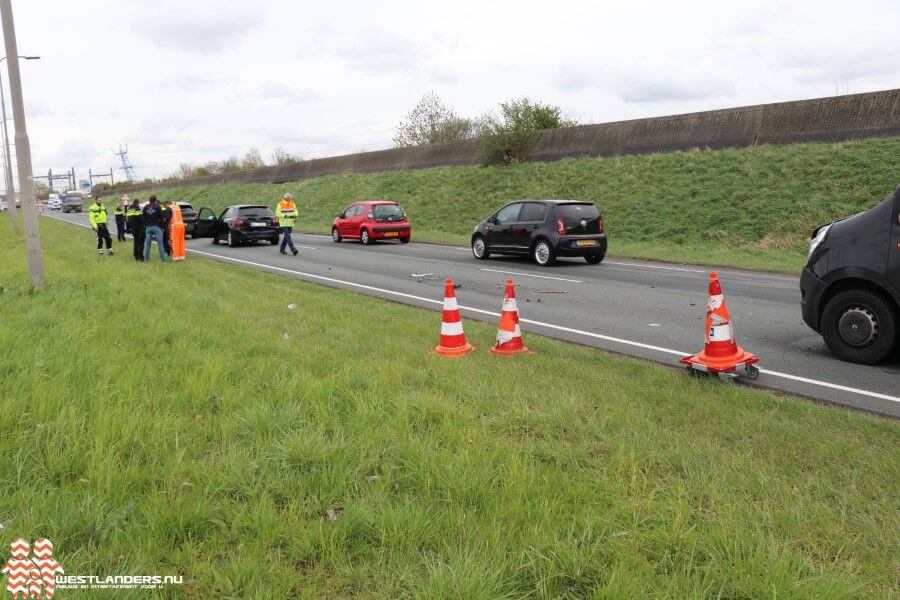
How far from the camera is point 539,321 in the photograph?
28.8 feet

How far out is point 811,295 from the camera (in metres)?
6.57

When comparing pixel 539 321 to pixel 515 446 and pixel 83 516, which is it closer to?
pixel 515 446

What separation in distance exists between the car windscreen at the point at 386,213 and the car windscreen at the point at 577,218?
9210 mm

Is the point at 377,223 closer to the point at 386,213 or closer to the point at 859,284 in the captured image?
the point at 386,213

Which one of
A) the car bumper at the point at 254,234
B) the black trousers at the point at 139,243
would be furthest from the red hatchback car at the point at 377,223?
the black trousers at the point at 139,243

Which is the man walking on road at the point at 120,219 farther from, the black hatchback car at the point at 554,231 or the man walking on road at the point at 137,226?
the black hatchback car at the point at 554,231

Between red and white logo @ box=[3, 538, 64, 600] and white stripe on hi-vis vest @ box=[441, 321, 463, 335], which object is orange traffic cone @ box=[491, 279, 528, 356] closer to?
white stripe on hi-vis vest @ box=[441, 321, 463, 335]

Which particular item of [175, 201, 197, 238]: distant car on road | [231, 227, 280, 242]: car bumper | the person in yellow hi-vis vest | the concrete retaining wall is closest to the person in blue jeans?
the person in yellow hi-vis vest

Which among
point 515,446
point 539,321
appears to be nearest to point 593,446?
point 515,446

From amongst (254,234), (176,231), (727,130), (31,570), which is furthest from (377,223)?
(31,570)

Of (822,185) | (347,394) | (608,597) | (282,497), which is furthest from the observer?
(822,185)

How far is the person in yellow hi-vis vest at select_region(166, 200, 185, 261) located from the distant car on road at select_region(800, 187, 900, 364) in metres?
14.7

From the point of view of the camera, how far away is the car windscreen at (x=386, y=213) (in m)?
23.4

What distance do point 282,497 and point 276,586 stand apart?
2.49 ft
